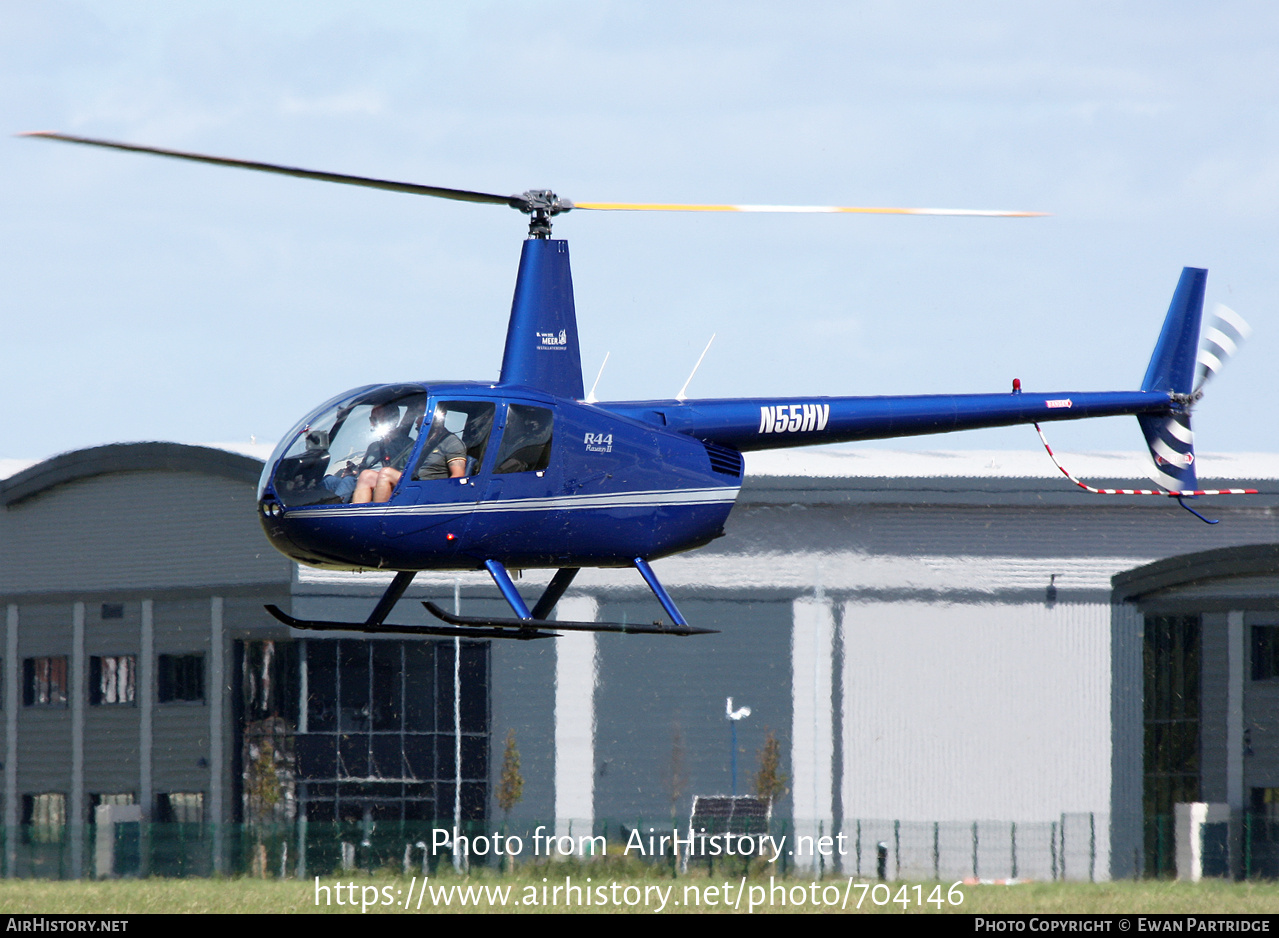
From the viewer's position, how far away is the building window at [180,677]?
4522 centimetres

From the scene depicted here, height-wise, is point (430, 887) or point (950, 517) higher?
point (950, 517)

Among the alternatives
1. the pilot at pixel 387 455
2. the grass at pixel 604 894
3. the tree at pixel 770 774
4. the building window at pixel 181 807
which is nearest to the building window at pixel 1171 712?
the grass at pixel 604 894

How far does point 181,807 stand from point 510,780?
908 cm

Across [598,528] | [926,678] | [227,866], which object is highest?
[598,528]

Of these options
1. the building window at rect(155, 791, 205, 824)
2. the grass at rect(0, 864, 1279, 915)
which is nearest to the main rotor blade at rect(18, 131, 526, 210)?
the grass at rect(0, 864, 1279, 915)

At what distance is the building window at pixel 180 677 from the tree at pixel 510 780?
8194mm

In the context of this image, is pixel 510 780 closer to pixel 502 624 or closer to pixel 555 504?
pixel 555 504

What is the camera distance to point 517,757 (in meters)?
43.9

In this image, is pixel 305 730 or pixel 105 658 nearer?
pixel 305 730

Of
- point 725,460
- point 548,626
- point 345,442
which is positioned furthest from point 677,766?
point 345,442

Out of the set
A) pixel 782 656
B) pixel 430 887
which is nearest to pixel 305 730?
pixel 430 887

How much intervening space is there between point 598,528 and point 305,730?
28867mm

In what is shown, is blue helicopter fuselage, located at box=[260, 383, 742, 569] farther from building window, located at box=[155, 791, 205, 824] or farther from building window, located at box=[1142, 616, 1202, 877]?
building window, located at box=[155, 791, 205, 824]

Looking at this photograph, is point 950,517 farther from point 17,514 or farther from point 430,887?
point 17,514
